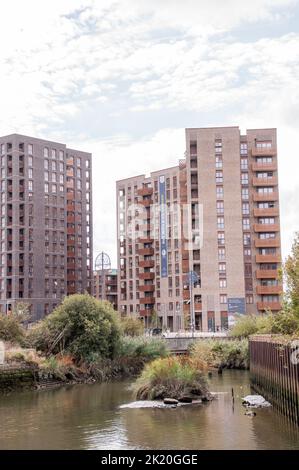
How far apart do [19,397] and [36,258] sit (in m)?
105

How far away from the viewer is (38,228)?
14975 centimetres

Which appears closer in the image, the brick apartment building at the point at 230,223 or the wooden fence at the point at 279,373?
the wooden fence at the point at 279,373

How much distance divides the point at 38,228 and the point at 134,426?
122m

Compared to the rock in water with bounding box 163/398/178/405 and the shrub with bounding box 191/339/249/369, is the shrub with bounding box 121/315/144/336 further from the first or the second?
the rock in water with bounding box 163/398/178/405

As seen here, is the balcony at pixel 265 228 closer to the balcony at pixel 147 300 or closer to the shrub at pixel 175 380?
the balcony at pixel 147 300

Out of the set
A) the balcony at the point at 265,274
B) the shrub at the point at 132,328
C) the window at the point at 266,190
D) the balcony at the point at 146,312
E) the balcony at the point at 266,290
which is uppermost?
the window at the point at 266,190

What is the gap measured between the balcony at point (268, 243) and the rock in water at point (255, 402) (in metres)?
73.0

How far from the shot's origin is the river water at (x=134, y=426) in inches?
1033

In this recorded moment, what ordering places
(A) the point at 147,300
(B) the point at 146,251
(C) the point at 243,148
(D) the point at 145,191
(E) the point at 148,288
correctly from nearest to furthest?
(C) the point at 243,148, (A) the point at 147,300, (E) the point at 148,288, (B) the point at 146,251, (D) the point at 145,191

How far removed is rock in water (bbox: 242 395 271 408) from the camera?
36.1m

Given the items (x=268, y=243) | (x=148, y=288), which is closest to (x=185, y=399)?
(x=268, y=243)

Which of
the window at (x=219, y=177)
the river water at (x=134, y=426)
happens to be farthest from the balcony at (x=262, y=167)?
the river water at (x=134, y=426)

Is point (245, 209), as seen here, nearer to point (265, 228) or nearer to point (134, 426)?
point (265, 228)

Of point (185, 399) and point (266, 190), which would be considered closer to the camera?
point (185, 399)
